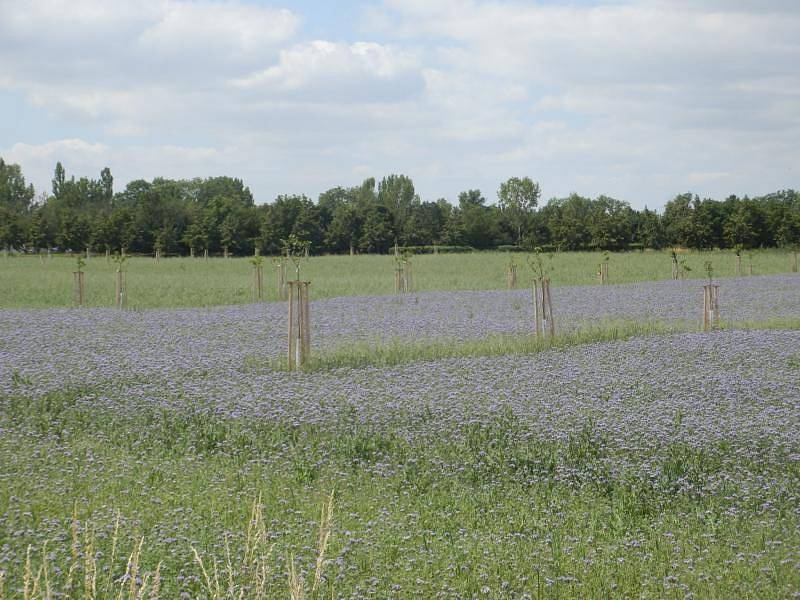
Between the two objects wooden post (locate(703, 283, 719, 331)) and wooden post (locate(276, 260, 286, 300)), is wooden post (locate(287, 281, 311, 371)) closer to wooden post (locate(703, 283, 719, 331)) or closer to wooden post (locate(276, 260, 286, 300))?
wooden post (locate(703, 283, 719, 331))

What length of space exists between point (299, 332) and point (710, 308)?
12.3 m

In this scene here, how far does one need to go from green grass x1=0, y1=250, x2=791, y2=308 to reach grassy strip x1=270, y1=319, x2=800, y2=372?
17.4 metres

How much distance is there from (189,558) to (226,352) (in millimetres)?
11171

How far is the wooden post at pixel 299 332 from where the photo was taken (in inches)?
622

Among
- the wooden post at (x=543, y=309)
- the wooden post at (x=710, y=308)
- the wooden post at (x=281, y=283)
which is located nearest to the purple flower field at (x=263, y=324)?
the wooden post at (x=710, y=308)

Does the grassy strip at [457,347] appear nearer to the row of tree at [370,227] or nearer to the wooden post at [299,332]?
the wooden post at [299,332]

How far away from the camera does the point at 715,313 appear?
22.4 metres

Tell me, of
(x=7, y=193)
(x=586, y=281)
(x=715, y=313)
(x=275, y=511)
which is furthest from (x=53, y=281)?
(x=7, y=193)

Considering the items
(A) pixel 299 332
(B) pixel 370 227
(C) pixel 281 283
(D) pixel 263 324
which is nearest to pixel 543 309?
(A) pixel 299 332

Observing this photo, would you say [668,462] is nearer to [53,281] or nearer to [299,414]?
[299,414]

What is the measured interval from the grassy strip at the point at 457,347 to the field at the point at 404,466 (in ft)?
0.32

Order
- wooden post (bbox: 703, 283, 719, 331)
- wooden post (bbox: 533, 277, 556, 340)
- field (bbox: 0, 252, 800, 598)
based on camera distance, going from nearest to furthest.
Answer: field (bbox: 0, 252, 800, 598), wooden post (bbox: 533, 277, 556, 340), wooden post (bbox: 703, 283, 719, 331)

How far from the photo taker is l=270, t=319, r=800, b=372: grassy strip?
647 inches

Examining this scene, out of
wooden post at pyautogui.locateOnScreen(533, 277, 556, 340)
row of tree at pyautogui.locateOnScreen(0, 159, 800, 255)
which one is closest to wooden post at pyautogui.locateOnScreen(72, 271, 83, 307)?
wooden post at pyautogui.locateOnScreen(533, 277, 556, 340)
